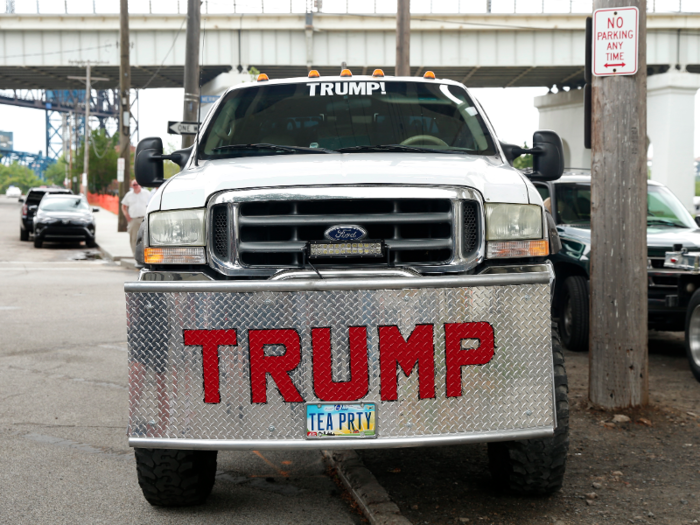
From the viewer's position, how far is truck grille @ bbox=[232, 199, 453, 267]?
372 cm

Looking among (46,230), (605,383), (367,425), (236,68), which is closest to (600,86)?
(605,383)

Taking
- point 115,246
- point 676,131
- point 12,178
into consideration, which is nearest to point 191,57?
point 115,246

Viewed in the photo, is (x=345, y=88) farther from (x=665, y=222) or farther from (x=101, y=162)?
(x=101, y=162)

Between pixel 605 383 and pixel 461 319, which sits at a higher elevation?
pixel 461 319

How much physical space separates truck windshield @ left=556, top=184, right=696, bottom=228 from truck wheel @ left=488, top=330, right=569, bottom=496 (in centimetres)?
533

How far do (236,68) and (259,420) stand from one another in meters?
38.1

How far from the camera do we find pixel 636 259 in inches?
217

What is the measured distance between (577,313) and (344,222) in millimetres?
5144

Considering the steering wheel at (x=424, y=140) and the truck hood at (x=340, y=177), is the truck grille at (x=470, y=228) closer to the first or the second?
the truck hood at (x=340, y=177)

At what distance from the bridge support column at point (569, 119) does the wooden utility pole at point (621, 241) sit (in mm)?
39987

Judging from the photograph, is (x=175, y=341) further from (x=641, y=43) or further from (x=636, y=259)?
(x=641, y=43)

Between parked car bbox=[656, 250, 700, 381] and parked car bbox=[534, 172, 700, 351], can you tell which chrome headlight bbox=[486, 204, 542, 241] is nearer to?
parked car bbox=[656, 250, 700, 381]

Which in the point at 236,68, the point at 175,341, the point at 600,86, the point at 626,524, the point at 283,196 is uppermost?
the point at 236,68

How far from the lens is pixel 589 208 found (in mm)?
9180
